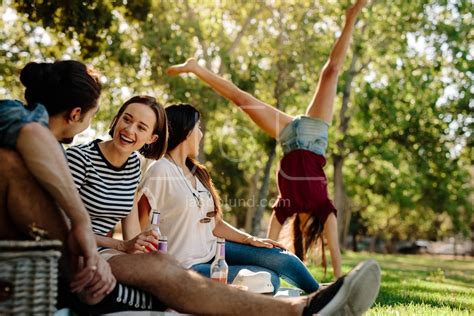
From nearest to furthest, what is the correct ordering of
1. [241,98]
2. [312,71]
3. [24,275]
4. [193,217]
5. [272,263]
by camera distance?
[24,275] → [193,217] → [272,263] → [241,98] → [312,71]

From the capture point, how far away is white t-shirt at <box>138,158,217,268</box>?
173 inches

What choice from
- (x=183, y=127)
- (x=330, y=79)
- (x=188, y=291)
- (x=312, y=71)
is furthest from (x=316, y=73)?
(x=188, y=291)

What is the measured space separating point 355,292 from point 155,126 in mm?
1894

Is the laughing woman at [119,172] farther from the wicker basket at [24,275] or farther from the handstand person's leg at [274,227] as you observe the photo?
the handstand person's leg at [274,227]

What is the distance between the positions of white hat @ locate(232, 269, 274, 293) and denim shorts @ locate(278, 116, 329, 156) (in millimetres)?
2381

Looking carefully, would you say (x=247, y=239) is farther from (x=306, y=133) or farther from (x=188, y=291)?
(x=306, y=133)

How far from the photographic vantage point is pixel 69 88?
121 inches

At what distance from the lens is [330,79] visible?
6.74 meters

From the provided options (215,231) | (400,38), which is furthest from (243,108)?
(400,38)

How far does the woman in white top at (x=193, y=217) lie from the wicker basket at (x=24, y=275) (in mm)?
1868

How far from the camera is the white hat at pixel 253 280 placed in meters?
4.35

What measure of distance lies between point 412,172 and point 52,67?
89.1 feet

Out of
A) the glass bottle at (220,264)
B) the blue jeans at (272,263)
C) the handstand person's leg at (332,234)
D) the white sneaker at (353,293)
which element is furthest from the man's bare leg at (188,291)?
the handstand person's leg at (332,234)

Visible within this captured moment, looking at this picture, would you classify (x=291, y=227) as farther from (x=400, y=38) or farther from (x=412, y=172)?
(x=412, y=172)
